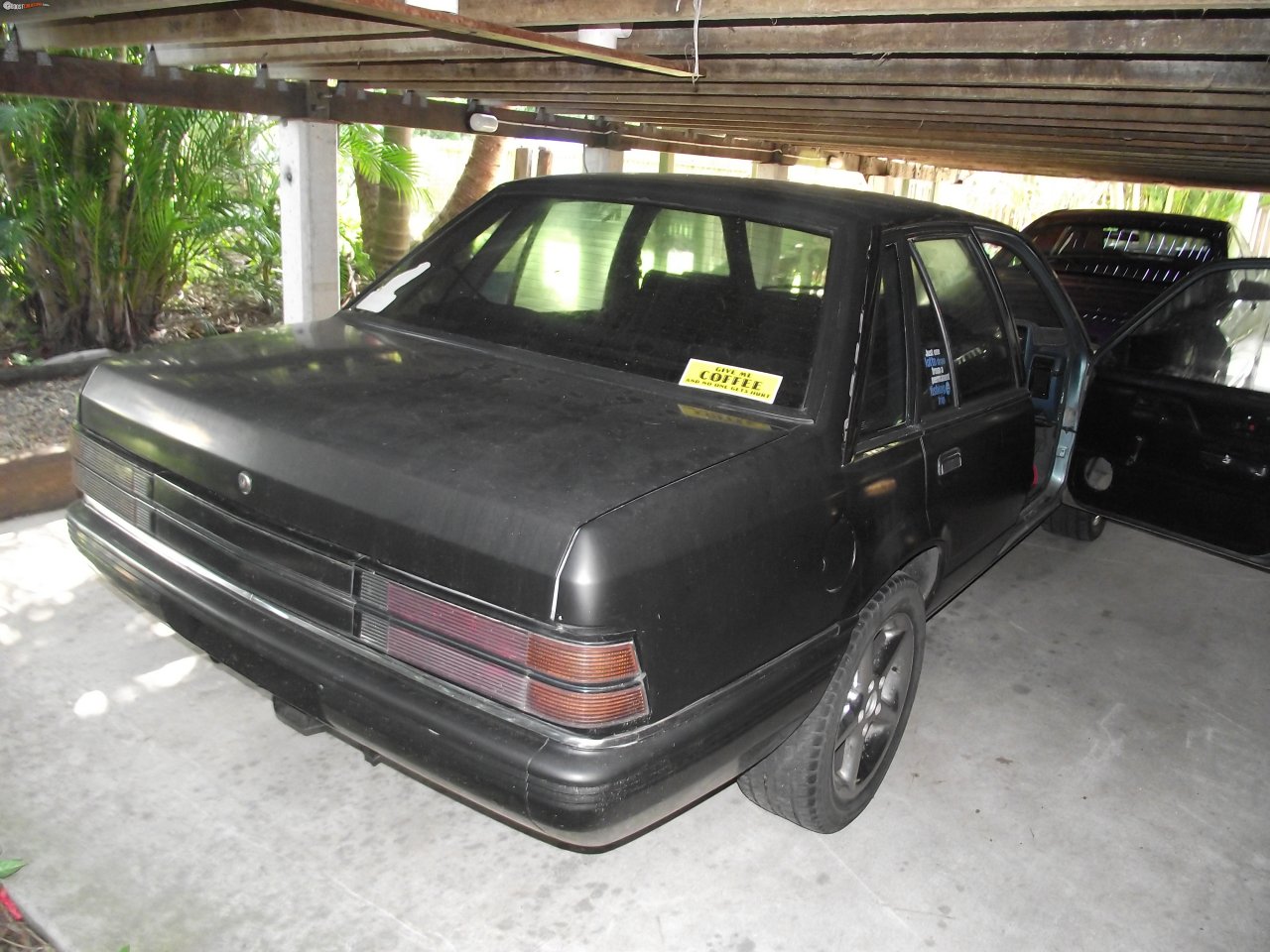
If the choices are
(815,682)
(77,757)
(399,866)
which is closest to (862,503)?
(815,682)

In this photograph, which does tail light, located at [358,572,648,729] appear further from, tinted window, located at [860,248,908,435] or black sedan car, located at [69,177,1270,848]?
tinted window, located at [860,248,908,435]

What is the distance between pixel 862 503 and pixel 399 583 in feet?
3.92

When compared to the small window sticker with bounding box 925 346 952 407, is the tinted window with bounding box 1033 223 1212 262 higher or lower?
higher

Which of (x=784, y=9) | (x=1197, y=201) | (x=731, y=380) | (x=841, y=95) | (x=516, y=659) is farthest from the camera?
(x=1197, y=201)

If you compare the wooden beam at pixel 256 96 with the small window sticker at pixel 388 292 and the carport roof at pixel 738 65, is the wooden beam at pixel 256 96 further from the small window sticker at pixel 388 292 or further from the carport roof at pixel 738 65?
the small window sticker at pixel 388 292

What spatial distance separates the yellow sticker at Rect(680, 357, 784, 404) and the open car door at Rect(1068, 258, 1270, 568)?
2.35m

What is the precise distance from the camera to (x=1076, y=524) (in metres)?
5.44

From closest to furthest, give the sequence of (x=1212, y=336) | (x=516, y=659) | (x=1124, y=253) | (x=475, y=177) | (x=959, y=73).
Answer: (x=516, y=659)
(x=959, y=73)
(x=1212, y=336)
(x=1124, y=253)
(x=475, y=177)

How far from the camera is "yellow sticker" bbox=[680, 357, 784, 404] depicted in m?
2.58

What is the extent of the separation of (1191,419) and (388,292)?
3.15m

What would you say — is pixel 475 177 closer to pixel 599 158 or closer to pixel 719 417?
pixel 599 158

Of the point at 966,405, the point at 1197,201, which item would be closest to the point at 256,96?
the point at 966,405

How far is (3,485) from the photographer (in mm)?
4355

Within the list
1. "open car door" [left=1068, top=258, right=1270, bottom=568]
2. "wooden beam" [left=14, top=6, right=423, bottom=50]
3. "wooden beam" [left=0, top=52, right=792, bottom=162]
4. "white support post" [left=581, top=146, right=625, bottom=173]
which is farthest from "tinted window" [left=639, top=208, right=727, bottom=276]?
"white support post" [left=581, top=146, right=625, bottom=173]
